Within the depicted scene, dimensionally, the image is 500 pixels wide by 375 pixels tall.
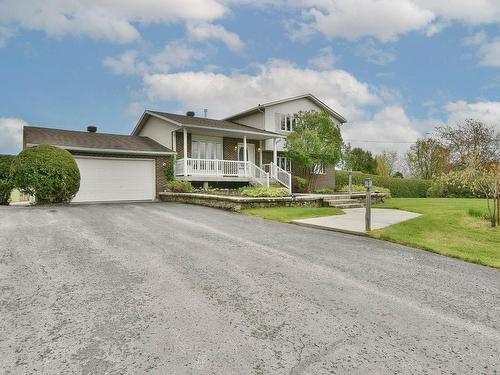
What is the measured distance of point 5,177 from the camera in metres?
14.0

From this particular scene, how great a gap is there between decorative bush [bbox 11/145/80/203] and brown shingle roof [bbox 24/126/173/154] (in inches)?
90.2

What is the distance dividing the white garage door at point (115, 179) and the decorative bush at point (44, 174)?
3.06 meters

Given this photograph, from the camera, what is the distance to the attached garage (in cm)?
1695

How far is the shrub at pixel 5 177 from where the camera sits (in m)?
13.9

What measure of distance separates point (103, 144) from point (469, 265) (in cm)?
1706

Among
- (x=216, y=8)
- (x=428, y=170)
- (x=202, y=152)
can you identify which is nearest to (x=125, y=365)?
(x=216, y=8)

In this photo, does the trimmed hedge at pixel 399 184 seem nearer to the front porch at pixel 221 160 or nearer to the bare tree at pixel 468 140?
the bare tree at pixel 468 140

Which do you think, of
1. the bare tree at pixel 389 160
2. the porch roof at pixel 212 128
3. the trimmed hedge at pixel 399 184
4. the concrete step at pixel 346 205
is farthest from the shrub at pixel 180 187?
the bare tree at pixel 389 160

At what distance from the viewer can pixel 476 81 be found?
17.5 metres

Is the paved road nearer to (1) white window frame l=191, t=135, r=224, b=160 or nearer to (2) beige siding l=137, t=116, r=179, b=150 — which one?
(2) beige siding l=137, t=116, r=179, b=150

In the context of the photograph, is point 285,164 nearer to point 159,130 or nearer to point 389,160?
point 159,130

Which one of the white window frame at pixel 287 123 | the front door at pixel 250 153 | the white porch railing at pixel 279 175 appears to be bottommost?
the white porch railing at pixel 279 175

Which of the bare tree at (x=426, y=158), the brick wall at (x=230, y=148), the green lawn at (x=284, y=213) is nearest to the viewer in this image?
the green lawn at (x=284, y=213)

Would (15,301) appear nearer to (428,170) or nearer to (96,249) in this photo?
(96,249)
